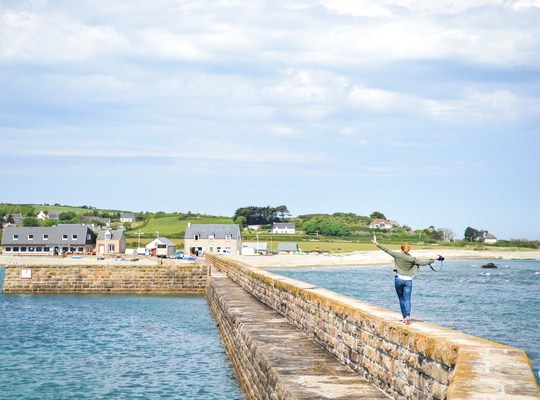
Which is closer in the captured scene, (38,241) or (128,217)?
(38,241)

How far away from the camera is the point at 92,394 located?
14648mm

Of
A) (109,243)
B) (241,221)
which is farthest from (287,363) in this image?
(241,221)

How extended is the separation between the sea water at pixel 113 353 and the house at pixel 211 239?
7742 cm

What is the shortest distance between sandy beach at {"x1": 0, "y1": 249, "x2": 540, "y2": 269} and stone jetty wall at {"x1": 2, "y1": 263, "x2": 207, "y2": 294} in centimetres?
3230

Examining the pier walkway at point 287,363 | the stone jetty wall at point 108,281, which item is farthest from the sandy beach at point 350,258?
the pier walkway at point 287,363

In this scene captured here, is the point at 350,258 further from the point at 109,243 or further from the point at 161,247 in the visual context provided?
the point at 109,243

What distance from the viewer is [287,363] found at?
10.3m

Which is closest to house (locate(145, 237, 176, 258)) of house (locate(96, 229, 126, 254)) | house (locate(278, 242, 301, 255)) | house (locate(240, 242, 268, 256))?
house (locate(96, 229, 126, 254))

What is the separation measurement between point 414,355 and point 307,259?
101 metres

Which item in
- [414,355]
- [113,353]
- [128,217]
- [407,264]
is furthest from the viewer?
[128,217]

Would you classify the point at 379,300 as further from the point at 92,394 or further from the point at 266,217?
the point at 266,217

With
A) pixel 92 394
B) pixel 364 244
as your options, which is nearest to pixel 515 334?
pixel 92 394

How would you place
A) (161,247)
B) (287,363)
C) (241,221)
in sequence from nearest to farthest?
(287,363) < (161,247) < (241,221)

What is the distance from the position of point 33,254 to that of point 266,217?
304 feet
